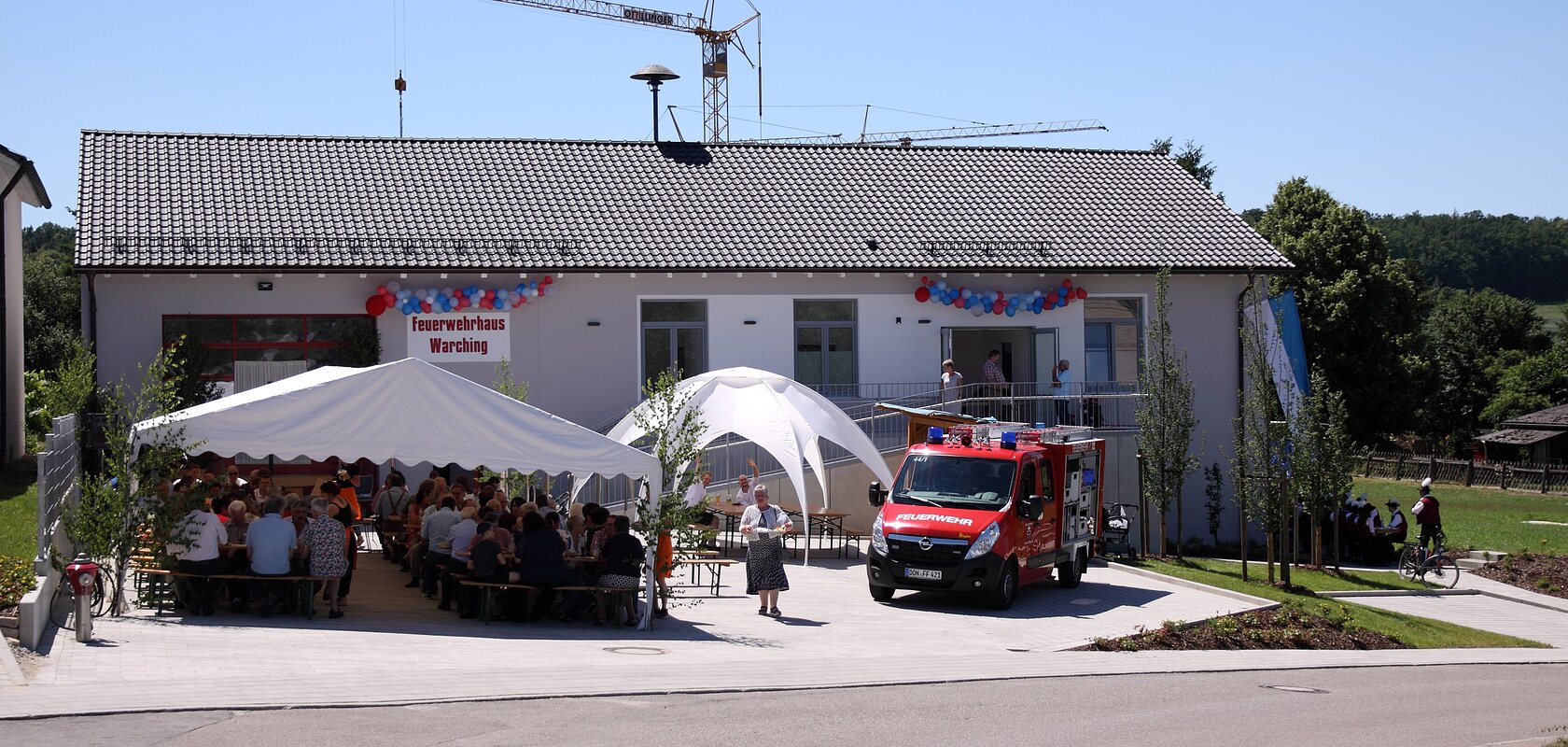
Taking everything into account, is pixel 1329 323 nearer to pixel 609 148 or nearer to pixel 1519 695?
pixel 609 148

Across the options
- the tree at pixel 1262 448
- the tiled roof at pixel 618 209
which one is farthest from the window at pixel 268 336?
the tree at pixel 1262 448

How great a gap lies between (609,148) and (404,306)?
835cm

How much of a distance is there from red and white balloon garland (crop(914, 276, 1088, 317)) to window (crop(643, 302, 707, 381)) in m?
4.64

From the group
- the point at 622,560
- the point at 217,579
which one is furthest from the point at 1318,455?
the point at 217,579

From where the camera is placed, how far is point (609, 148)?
34.7 m

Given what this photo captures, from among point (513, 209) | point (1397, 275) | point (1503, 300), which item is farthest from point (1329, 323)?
point (1503, 300)

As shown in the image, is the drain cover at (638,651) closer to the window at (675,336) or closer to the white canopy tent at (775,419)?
the white canopy tent at (775,419)

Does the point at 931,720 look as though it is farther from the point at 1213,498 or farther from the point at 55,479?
the point at 1213,498

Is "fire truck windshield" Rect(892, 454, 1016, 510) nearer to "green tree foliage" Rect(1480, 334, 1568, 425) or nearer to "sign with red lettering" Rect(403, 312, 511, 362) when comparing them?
"sign with red lettering" Rect(403, 312, 511, 362)

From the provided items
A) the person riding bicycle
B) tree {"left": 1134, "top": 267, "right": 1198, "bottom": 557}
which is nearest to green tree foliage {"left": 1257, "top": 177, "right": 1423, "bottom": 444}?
the person riding bicycle

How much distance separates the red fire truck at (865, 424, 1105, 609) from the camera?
1941 cm

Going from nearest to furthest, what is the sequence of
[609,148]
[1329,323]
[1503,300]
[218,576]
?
1. [218,576]
2. [609,148]
3. [1329,323]
4. [1503,300]

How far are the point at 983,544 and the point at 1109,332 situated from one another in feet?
48.2

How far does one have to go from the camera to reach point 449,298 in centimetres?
2817
